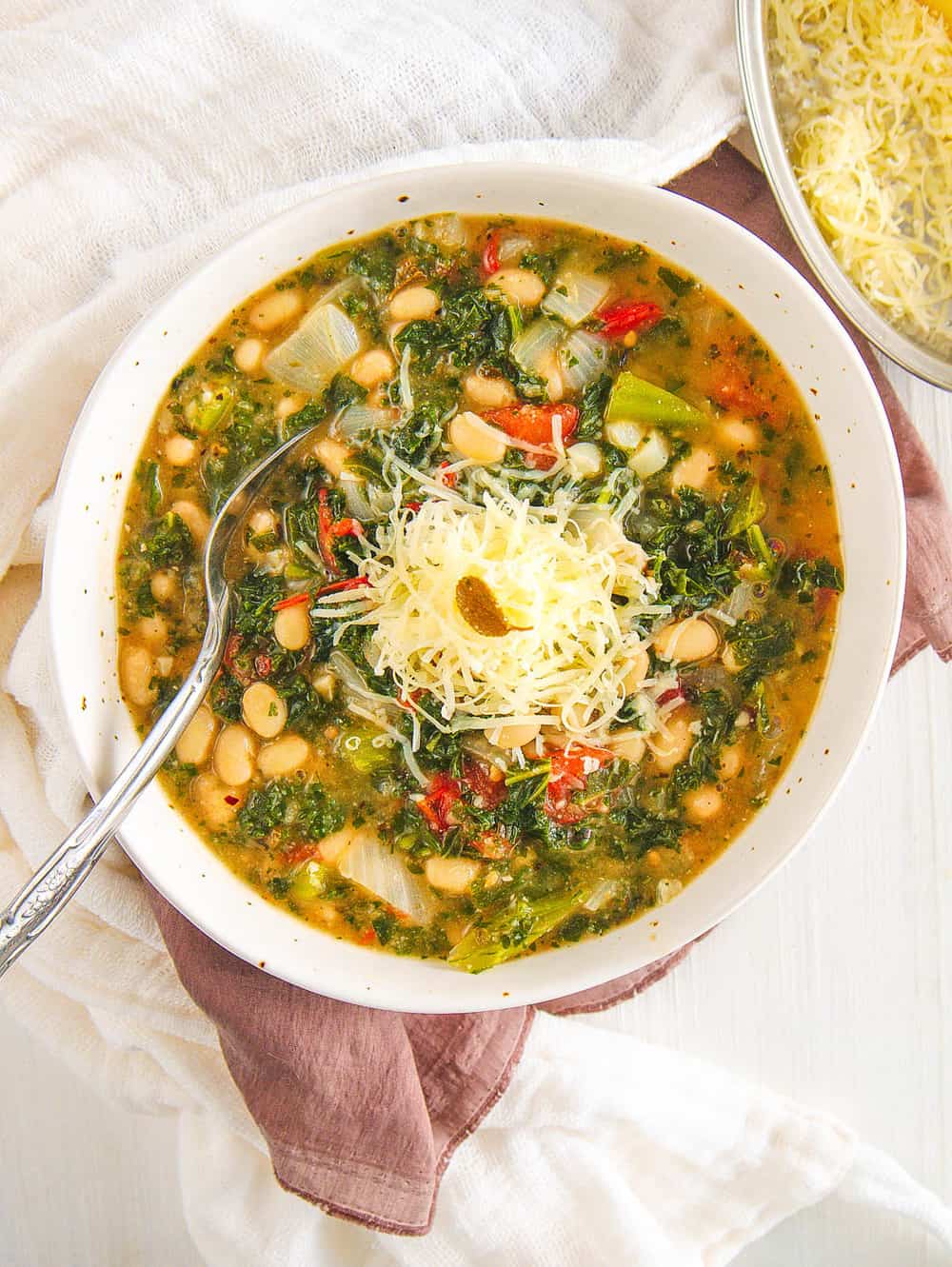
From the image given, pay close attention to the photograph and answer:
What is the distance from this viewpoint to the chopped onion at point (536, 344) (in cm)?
314

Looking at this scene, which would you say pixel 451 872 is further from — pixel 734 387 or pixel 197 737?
pixel 734 387

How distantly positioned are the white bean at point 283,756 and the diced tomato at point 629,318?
4.71ft

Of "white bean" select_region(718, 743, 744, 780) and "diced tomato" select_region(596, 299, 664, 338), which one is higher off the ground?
"diced tomato" select_region(596, 299, 664, 338)

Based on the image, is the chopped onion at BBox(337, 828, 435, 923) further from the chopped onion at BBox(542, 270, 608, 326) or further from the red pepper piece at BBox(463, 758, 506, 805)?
the chopped onion at BBox(542, 270, 608, 326)

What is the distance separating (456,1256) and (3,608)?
2556mm

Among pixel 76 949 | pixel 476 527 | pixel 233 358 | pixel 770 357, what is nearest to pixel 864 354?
pixel 770 357

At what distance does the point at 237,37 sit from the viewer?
3.47m

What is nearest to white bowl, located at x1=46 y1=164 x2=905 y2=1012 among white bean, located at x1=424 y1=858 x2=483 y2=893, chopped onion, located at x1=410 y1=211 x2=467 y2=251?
chopped onion, located at x1=410 y1=211 x2=467 y2=251

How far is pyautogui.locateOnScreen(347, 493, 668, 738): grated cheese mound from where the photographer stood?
9.58ft

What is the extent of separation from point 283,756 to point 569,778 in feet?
2.67

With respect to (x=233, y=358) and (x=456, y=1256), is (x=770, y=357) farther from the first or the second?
(x=456, y=1256)

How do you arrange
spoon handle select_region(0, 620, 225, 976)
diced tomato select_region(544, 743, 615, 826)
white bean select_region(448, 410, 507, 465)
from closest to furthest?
spoon handle select_region(0, 620, 225, 976) < white bean select_region(448, 410, 507, 465) < diced tomato select_region(544, 743, 615, 826)

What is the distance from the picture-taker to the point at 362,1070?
335 centimetres

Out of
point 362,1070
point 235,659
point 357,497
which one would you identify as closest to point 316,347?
point 357,497
